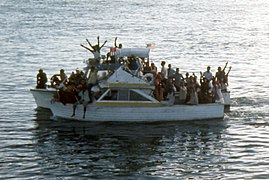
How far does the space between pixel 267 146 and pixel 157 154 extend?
6343 mm

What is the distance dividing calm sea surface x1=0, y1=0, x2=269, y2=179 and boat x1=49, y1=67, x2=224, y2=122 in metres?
0.56

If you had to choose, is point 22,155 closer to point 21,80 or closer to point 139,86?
point 139,86

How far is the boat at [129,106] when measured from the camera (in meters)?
39.9

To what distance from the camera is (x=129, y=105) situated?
131ft

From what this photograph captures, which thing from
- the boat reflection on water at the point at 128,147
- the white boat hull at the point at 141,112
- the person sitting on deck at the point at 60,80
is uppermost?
the person sitting on deck at the point at 60,80

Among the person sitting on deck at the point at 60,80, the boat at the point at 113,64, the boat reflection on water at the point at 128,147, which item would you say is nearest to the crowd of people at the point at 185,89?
the boat at the point at 113,64

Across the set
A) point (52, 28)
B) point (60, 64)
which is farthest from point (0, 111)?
point (52, 28)

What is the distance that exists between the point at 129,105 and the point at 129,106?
6 centimetres

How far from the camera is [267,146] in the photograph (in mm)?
36938

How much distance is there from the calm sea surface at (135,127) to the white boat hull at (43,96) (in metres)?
0.60

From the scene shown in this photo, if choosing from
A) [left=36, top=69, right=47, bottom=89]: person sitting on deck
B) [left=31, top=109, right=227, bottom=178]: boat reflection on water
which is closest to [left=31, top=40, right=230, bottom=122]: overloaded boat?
[left=31, top=109, right=227, bottom=178]: boat reflection on water

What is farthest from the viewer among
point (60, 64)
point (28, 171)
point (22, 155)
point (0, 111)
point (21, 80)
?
point (60, 64)

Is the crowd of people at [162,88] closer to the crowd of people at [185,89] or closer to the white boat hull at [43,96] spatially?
the crowd of people at [185,89]

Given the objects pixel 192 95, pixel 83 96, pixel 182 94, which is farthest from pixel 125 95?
pixel 192 95
